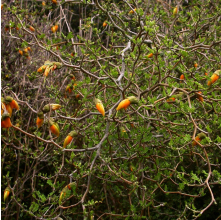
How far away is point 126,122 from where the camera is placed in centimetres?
143

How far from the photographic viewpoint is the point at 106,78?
149 centimetres

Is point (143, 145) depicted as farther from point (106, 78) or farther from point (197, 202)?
point (197, 202)

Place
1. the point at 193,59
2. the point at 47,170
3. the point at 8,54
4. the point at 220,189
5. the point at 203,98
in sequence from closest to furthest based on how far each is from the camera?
1. the point at 203,98
2. the point at 220,189
3. the point at 193,59
4. the point at 47,170
5. the point at 8,54

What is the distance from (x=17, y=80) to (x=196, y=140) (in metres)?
2.04

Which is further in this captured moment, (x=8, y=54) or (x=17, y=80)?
(x=8, y=54)

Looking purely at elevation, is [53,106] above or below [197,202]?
above

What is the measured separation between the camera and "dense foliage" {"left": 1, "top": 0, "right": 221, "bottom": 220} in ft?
4.43

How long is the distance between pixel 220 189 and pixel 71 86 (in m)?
1.35

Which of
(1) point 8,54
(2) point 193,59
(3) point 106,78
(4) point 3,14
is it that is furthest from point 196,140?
(4) point 3,14

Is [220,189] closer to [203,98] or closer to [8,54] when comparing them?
[203,98]

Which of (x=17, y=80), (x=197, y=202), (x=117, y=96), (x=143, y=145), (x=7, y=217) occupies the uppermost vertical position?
(x=117, y=96)

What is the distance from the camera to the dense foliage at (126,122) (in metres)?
1.35

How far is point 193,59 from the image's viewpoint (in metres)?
2.33

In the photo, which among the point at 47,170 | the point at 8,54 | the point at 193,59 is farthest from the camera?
the point at 8,54
